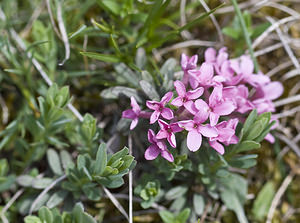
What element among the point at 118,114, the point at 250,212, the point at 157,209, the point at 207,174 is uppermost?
the point at 118,114

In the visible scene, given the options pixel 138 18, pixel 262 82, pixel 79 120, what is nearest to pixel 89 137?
pixel 79 120

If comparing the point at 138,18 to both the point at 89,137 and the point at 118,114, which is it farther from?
the point at 89,137

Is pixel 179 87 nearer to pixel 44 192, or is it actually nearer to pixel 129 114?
pixel 129 114

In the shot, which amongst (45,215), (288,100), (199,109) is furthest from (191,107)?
(288,100)

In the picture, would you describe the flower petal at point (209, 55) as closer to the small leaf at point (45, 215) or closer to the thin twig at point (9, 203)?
the small leaf at point (45, 215)

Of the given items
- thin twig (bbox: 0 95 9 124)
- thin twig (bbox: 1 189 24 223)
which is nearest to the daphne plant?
thin twig (bbox: 1 189 24 223)

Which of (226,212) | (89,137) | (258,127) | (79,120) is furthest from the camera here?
(226,212)

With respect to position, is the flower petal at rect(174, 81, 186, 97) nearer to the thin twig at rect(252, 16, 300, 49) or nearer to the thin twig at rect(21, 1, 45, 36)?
the thin twig at rect(252, 16, 300, 49)
